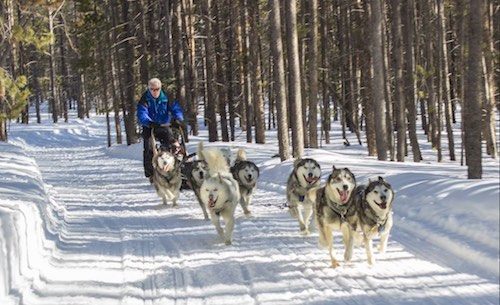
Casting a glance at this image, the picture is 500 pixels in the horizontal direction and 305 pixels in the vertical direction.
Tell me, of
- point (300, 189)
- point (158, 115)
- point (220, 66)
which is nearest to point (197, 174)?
point (300, 189)

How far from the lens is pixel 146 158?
13.1 m

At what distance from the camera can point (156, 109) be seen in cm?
1242

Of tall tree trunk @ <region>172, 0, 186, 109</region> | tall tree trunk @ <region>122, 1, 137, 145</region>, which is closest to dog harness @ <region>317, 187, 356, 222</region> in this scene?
tall tree trunk @ <region>172, 0, 186, 109</region>

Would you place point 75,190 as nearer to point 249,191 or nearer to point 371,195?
point 249,191

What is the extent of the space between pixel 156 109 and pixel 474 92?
651 cm

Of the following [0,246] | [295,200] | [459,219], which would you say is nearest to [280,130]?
[295,200]

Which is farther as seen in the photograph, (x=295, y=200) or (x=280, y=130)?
(x=280, y=130)

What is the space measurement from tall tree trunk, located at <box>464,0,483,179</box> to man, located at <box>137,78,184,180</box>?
593 cm

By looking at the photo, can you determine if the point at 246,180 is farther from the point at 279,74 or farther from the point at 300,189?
the point at 279,74

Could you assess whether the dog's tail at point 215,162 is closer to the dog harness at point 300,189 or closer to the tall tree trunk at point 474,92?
the dog harness at point 300,189

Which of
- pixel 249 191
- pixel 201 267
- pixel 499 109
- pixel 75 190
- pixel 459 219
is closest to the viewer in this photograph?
pixel 201 267

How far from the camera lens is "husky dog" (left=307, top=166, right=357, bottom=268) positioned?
6.46 m

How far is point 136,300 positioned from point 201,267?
1.22 metres

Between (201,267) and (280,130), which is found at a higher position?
(280,130)
